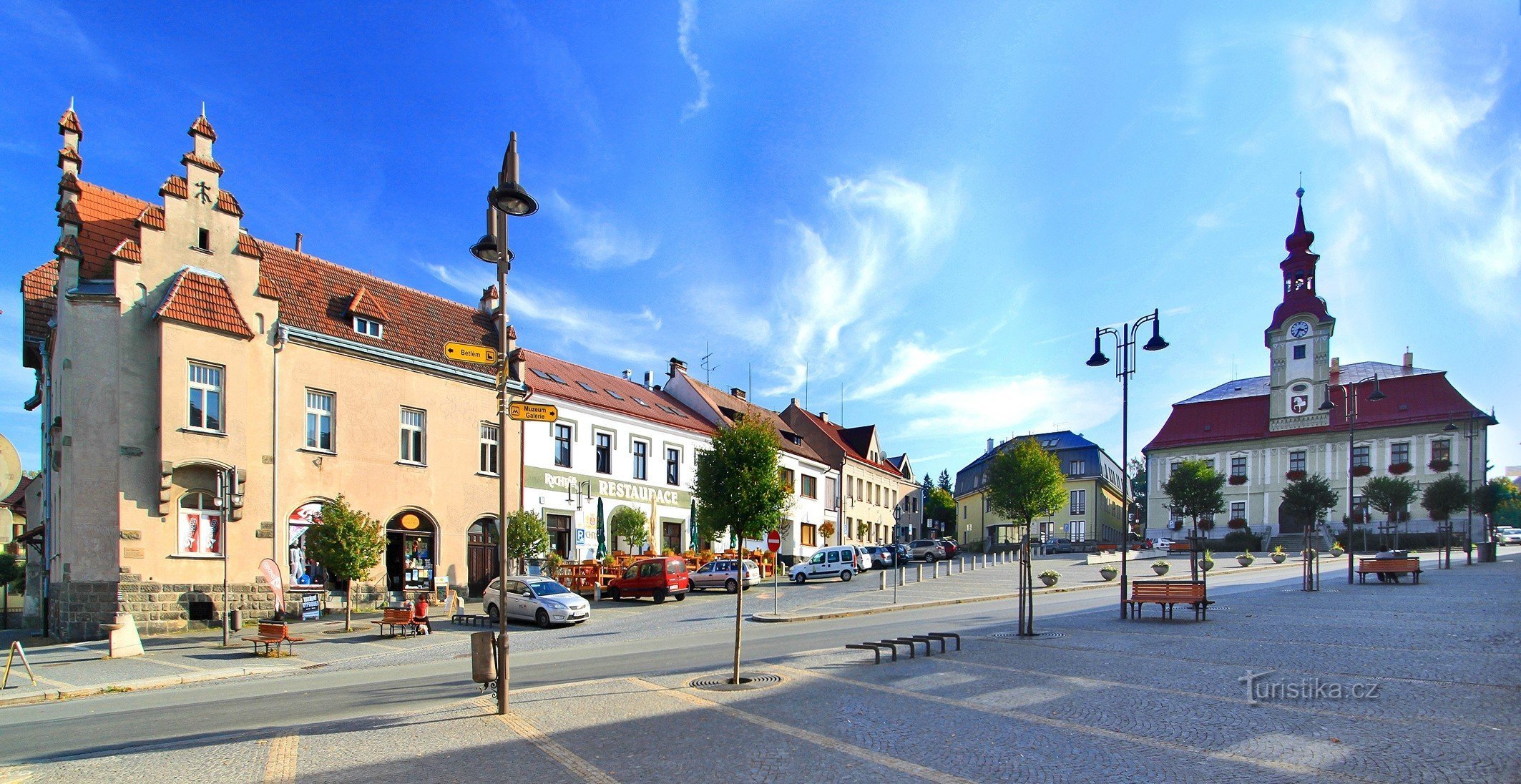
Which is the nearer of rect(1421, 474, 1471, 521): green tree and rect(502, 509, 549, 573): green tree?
rect(502, 509, 549, 573): green tree

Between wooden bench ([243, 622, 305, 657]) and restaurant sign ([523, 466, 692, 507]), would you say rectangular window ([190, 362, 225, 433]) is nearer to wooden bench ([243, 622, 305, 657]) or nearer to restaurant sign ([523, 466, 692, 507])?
wooden bench ([243, 622, 305, 657])

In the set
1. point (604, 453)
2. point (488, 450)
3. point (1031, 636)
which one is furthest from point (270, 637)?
point (604, 453)

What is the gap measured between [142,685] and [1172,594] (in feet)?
71.0

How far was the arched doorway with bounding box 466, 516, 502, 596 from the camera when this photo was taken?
3103 centimetres

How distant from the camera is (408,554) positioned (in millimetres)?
28641

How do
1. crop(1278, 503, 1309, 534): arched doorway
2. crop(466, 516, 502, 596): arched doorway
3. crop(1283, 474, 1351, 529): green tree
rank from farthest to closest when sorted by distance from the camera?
crop(1278, 503, 1309, 534): arched doorway
crop(1283, 474, 1351, 529): green tree
crop(466, 516, 502, 596): arched doorway

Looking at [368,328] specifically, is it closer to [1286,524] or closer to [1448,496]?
[1448,496]

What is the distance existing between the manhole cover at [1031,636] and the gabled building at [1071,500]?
6336 cm

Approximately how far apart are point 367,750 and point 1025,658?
10392mm

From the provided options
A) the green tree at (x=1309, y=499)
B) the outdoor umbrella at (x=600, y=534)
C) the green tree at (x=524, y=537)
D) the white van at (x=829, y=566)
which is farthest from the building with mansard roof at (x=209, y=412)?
the green tree at (x=1309, y=499)

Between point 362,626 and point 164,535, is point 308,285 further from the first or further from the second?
point 362,626

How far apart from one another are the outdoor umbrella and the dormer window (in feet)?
39.8

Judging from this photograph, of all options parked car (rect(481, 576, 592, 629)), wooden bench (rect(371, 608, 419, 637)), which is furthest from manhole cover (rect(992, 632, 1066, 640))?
wooden bench (rect(371, 608, 419, 637))

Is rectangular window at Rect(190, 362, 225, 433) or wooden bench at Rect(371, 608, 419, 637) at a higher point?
rectangular window at Rect(190, 362, 225, 433)
